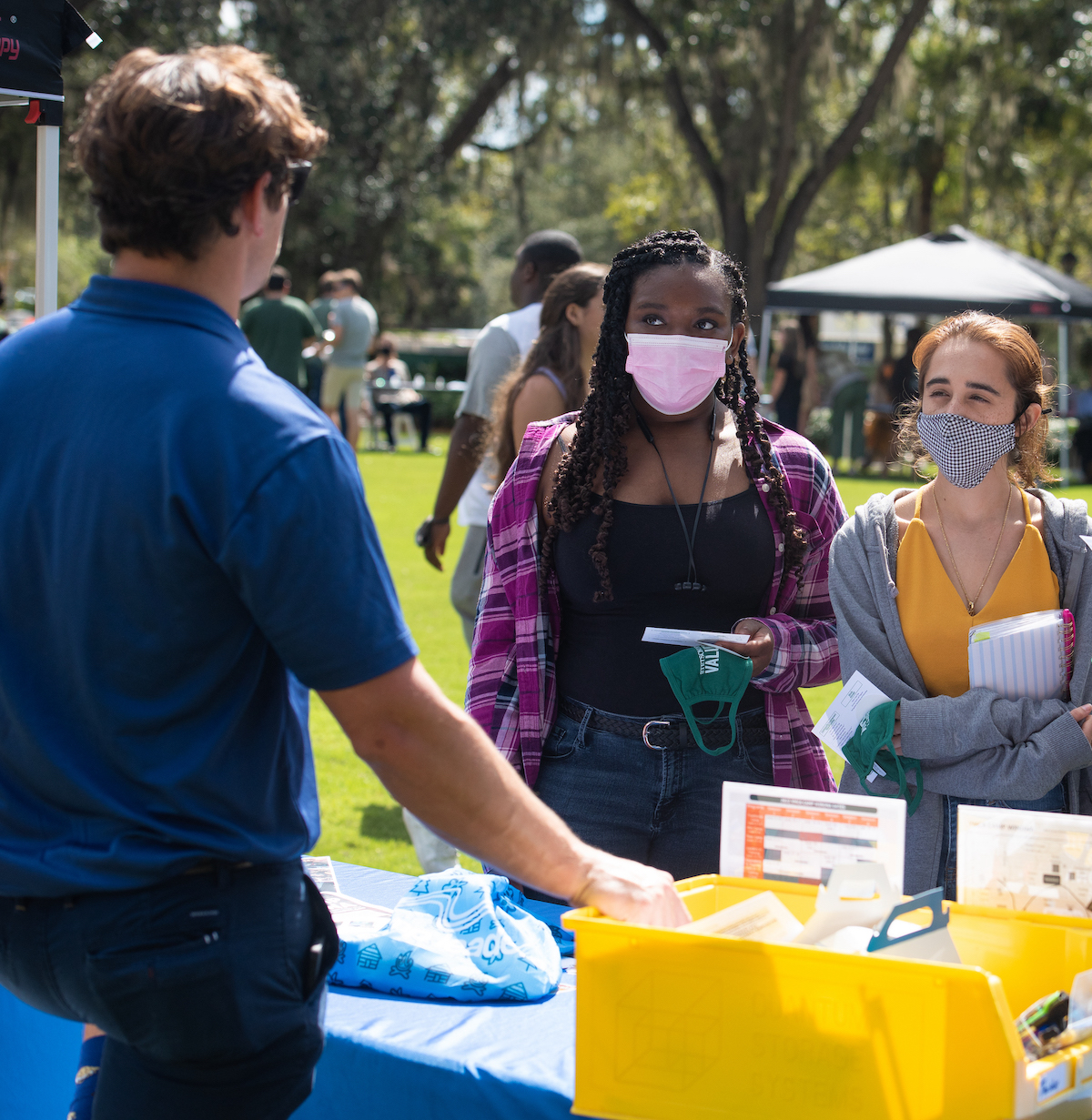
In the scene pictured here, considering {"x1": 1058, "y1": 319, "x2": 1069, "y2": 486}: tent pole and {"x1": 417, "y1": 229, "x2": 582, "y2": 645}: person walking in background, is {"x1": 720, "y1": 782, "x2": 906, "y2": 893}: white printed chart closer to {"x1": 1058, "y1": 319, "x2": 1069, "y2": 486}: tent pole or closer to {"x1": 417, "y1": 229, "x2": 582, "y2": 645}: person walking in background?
{"x1": 417, "y1": 229, "x2": 582, "y2": 645}: person walking in background

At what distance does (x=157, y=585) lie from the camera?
1.41 m

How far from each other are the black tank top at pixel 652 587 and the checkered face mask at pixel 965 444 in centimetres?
41

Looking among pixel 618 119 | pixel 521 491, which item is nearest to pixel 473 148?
pixel 618 119

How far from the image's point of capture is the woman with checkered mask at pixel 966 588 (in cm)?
256

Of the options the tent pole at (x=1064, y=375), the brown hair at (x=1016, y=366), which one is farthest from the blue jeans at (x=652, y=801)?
the tent pole at (x=1064, y=375)

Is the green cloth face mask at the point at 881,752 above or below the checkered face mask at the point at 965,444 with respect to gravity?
below

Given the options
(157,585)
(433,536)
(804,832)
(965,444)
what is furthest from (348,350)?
(157,585)

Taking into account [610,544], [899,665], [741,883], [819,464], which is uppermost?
[819,464]

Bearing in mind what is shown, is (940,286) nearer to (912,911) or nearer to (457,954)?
(457,954)

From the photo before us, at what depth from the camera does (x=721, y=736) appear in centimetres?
262

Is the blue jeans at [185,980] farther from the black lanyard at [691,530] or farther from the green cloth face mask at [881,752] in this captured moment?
the green cloth face mask at [881,752]

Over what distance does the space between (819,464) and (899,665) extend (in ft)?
1.58

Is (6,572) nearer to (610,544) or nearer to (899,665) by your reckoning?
(610,544)

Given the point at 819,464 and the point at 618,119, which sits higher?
the point at 618,119
